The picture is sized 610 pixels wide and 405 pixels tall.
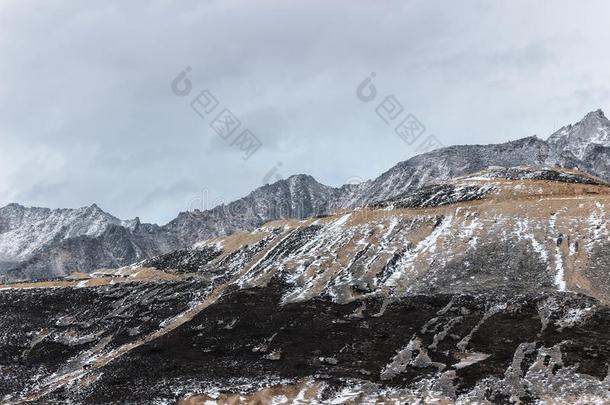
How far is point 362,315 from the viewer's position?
69.4 m

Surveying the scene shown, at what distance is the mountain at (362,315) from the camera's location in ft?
159

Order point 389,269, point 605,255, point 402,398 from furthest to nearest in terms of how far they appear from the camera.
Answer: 1. point 389,269
2. point 605,255
3. point 402,398

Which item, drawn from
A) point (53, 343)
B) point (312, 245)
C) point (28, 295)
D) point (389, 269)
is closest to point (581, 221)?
point (389, 269)

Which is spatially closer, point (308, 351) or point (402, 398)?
point (402, 398)

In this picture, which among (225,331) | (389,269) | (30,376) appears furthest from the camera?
(389,269)

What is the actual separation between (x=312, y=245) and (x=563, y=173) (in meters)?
60.8

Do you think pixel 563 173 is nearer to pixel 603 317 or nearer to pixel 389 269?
pixel 389 269

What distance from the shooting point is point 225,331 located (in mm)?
68000

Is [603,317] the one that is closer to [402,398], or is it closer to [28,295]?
[402,398]

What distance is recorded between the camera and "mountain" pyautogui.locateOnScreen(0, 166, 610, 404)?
48.4 metres

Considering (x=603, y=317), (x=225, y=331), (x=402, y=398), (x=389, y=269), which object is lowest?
(x=603, y=317)

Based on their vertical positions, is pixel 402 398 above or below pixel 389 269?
below

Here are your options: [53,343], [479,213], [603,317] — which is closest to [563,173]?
[479,213]

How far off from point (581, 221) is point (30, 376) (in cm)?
7560
